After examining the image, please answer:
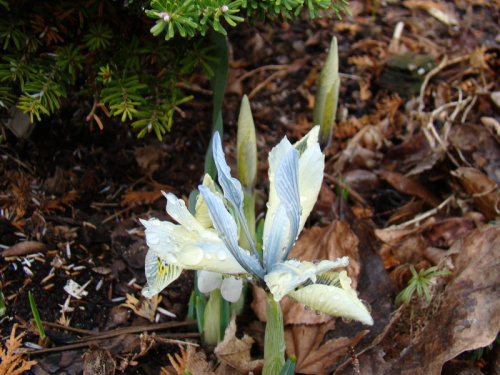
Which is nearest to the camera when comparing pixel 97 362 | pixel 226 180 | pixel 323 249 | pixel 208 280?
pixel 226 180

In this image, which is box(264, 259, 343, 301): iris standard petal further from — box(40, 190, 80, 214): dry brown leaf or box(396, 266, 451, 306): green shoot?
box(40, 190, 80, 214): dry brown leaf

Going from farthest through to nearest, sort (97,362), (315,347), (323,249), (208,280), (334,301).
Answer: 1. (323,249)
2. (315,347)
3. (97,362)
4. (208,280)
5. (334,301)

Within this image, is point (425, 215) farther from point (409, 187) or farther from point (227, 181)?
point (227, 181)

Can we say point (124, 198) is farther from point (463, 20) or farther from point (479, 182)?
point (463, 20)

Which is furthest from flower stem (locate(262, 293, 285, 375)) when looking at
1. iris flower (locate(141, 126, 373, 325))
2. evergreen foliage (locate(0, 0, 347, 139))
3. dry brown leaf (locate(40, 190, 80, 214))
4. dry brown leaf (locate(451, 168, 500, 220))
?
dry brown leaf (locate(451, 168, 500, 220))

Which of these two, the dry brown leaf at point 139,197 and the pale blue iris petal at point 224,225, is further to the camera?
the dry brown leaf at point 139,197

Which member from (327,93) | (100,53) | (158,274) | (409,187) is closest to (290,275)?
(158,274)

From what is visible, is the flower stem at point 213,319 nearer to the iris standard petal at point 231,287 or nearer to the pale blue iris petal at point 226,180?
the iris standard petal at point 231,287

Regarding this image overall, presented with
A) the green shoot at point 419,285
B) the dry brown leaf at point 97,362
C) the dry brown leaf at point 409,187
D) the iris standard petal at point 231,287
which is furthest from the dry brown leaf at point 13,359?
the dry brown leaf at point 409,187
